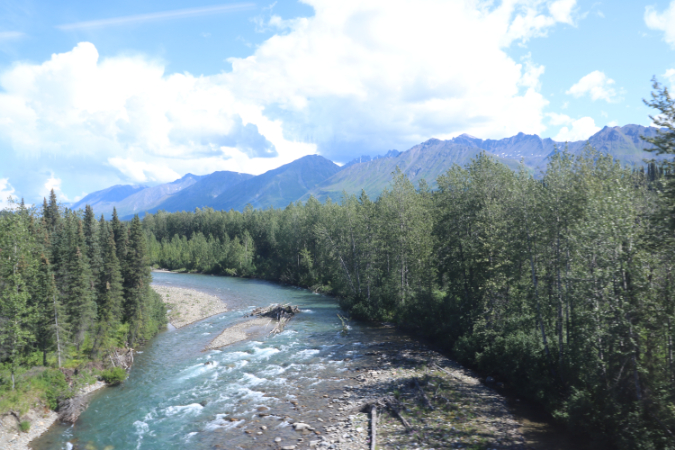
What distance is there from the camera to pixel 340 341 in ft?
127

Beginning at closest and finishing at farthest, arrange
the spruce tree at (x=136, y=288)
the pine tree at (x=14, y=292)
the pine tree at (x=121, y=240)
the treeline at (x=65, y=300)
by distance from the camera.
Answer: the pine tree at (x=14, y=292) → the treeline at (x=65, y=300) → the spruce tree at (x=136, y=288) → the pine tree at (x=121, y=240)

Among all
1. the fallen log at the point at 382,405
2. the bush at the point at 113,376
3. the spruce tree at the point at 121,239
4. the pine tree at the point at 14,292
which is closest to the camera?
the fallen log at the point at 382,405

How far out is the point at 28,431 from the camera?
22.5 metres

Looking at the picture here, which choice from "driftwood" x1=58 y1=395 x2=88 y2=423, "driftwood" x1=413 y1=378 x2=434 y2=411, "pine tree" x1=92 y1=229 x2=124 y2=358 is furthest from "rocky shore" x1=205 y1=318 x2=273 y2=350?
"driftwood" x1=413 y1=378 x2=434 y2=411

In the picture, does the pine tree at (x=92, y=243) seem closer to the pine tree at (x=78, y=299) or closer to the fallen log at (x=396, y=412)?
the pine tree at (x=78, y=299)

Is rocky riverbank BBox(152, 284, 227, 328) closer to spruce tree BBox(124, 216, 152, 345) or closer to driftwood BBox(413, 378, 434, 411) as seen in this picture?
spruce tree BBox(124, 216, 152, 345)

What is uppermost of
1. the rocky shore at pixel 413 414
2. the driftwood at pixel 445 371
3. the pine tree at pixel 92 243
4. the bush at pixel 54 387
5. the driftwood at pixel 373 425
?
the pine tree at pixel 92 243

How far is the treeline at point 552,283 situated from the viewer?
51.2ft

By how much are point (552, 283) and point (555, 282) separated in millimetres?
244

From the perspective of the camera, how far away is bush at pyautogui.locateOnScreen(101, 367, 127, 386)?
30.8m

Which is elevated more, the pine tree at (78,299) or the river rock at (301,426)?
the pine tree at (78,299)

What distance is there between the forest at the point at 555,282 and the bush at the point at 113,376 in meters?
27.7

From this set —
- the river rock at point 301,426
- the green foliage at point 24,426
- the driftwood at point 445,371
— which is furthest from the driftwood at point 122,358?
the driftwood at point 445,371

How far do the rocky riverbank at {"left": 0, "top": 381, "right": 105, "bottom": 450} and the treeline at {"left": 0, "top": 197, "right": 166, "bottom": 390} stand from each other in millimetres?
3152
